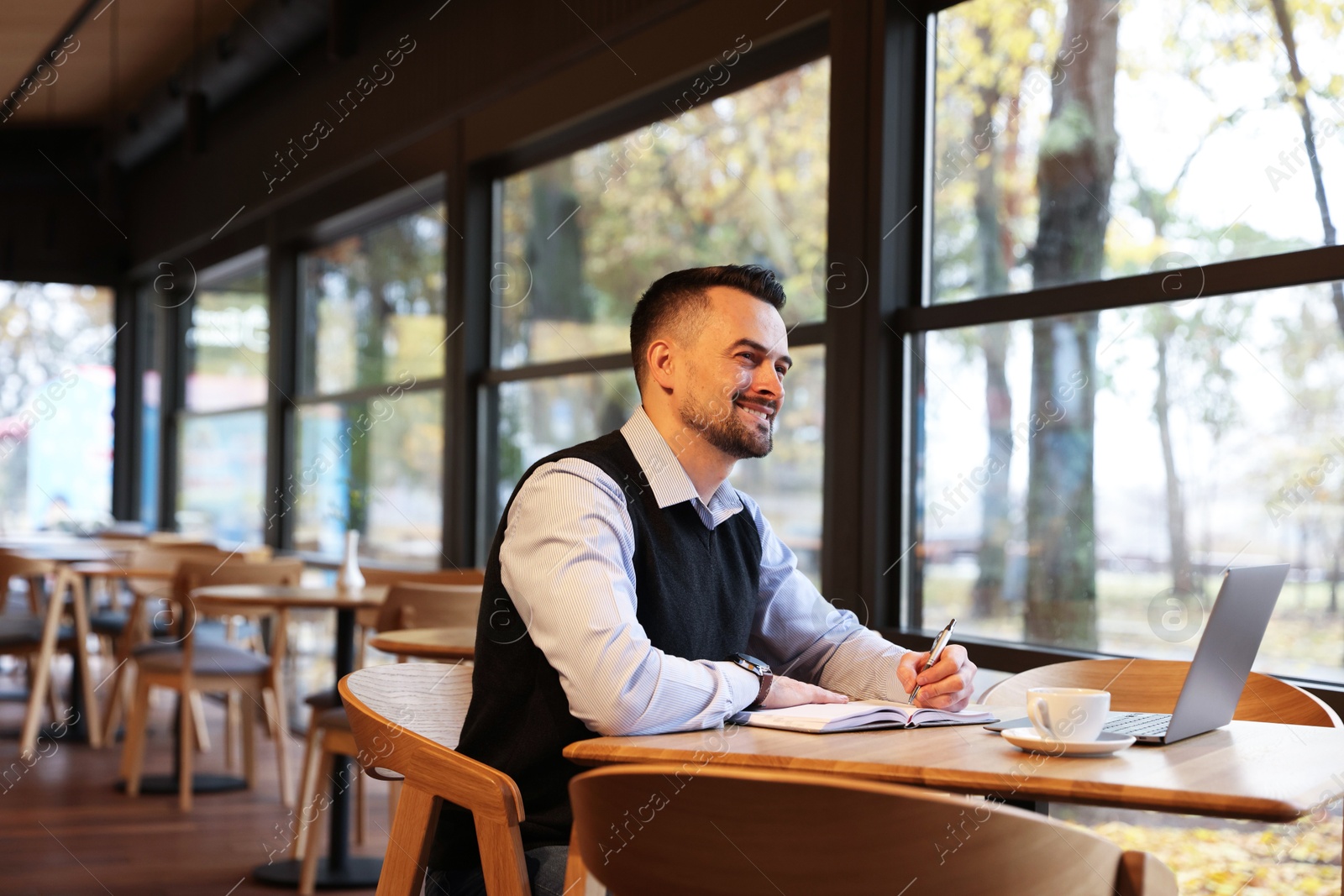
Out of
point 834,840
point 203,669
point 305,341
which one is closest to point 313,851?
point 203,669

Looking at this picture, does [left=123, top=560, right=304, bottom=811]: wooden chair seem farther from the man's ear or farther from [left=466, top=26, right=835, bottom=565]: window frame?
the man's ear

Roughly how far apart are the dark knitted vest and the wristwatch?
136mm

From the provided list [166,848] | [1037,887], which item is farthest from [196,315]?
[1037,887]

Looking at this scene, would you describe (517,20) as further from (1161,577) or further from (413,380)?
(1161,577)

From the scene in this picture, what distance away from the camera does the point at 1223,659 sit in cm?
147

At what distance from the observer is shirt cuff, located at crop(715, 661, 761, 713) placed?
154 centimetres

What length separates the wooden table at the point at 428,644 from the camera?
8.84 feet

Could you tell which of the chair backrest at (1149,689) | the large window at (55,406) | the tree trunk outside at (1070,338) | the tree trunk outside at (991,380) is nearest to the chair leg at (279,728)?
the tree trunk outside at (991,380)

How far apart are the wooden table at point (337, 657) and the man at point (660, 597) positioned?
202cm

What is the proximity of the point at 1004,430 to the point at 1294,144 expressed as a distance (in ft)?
3.09

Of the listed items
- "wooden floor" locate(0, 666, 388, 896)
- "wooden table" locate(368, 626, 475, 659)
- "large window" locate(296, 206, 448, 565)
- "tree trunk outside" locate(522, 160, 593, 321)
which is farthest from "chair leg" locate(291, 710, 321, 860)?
"tree trunk outside" locate(522, 160, 593, 321)

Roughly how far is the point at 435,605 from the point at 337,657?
0.79m

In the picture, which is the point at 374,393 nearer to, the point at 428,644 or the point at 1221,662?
the point at 428,644

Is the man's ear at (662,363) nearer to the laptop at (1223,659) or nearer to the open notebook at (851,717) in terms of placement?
the open notebook at (851,717)
